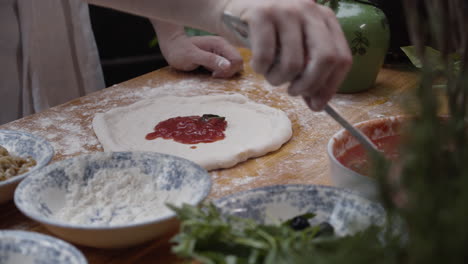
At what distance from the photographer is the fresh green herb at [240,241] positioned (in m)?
0.75

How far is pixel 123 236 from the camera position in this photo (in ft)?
3.08

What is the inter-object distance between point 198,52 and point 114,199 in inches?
46.5

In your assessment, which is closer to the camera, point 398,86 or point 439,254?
point 439,254

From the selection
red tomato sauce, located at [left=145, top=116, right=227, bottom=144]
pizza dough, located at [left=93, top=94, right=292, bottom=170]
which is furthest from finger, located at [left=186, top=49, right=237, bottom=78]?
red tomato sauce, located at [left=145, top=116, right=227, bottom=144]

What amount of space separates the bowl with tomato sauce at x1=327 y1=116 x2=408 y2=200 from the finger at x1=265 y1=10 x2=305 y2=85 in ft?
0.64

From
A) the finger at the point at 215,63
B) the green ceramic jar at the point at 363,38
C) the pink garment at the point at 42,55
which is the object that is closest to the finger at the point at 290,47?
the green ceramic jar at the point at 363,38

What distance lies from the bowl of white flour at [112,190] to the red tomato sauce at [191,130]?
0.38m

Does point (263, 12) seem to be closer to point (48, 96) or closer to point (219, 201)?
point (219, 201)

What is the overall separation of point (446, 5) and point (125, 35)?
9.08 feet

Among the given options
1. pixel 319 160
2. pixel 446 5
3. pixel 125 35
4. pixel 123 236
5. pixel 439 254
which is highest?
pixel 446 5

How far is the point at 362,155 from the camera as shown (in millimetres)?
1182

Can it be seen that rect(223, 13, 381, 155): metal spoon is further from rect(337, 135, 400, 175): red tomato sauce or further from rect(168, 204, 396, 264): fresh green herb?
A: rect(168, 204, 396, 264): fresh green herb

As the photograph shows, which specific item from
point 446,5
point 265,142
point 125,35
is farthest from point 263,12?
point 125,35

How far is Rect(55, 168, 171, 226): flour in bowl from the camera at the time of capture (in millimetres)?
1095
